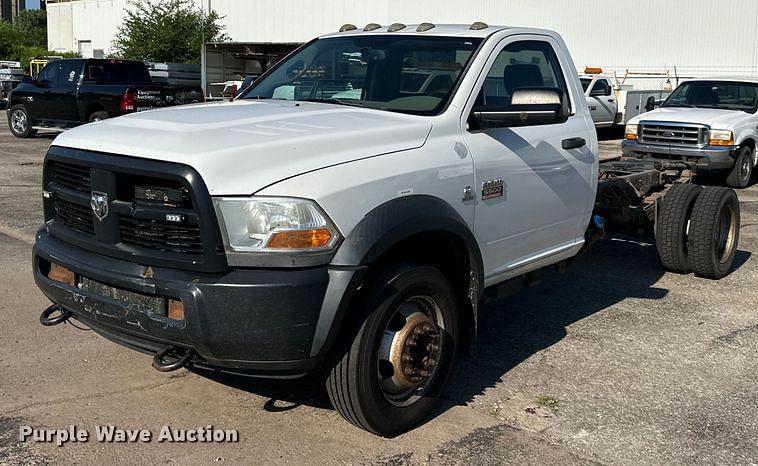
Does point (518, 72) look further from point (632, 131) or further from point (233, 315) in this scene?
point (632, 131)

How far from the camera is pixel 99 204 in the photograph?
3783 millimetres

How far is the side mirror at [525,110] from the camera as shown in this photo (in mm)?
4445

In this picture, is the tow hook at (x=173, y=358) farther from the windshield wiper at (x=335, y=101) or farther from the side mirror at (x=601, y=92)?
the side mirror at (x=601, y=92)

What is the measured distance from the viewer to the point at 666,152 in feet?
44.2

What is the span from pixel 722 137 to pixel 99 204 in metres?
11.5

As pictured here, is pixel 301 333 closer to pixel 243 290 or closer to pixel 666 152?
pixel 243 290

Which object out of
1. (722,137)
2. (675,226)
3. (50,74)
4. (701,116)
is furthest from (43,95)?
(675,226)

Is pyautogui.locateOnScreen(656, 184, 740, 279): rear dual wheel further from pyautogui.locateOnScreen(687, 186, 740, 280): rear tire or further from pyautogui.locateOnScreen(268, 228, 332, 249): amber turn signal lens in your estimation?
pyautogui.locateOnScreen(268, 228, 332, 249): amber turn signal lens

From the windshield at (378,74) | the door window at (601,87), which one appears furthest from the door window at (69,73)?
the windshield at (378,74)

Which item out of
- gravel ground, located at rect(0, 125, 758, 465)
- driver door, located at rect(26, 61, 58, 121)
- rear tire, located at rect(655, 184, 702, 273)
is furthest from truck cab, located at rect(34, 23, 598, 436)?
driver door, located at rect(26, 61, 58, 121)

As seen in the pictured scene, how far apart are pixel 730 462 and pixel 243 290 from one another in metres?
2.41

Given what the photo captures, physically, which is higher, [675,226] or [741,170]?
[675,226]

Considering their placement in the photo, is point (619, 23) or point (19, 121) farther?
point (619, 23)

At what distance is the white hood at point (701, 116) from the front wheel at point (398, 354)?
33.8 ft
